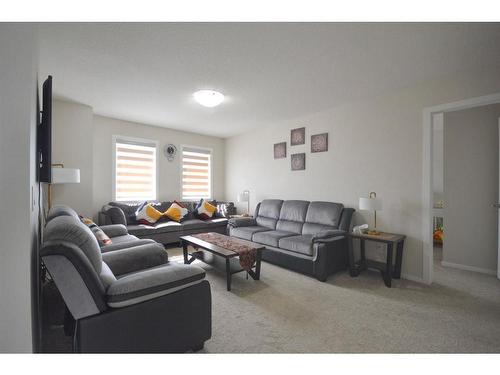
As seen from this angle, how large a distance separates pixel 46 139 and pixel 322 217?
334 cm

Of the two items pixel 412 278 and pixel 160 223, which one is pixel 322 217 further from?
pixel 160 223

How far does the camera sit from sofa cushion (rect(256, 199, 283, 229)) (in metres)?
4.30

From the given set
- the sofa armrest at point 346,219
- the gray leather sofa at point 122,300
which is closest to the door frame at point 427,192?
the sofa armrest at point 346,219

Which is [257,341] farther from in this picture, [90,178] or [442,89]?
[90,178]

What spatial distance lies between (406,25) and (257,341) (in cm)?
272

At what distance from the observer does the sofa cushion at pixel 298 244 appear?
10.0 ft

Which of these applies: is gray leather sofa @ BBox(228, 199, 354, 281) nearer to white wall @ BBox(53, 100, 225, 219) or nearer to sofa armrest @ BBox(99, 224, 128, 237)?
sofa armrest @ BBox(99, 224, 128, 237)

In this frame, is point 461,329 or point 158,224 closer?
point 461,329

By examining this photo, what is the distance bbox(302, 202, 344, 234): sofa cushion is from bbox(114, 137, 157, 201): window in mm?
3262

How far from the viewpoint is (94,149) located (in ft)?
13.9
